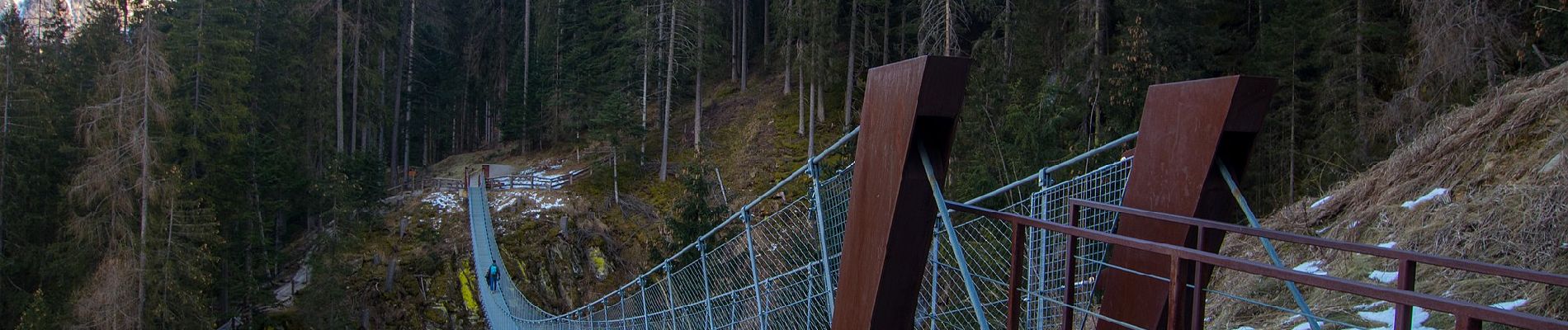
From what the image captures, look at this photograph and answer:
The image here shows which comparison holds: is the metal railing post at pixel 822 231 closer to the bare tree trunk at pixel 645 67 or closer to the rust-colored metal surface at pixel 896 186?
the rust-colored metal surface at pixel 896 186

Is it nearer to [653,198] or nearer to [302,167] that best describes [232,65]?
[302,167]

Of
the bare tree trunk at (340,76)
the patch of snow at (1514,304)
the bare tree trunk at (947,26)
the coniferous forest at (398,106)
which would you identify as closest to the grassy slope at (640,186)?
the coniferous forest at (398,106)

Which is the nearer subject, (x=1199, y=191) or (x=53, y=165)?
(x=1199, y=191)

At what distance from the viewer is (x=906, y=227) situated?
2.03m

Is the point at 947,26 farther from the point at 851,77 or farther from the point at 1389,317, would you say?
the point at 1389,317

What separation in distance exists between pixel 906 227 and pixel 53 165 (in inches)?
750

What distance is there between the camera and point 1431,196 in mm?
4547

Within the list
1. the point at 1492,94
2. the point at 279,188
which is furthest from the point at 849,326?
the point at 279,188

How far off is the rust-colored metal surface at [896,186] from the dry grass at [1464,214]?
1.88m

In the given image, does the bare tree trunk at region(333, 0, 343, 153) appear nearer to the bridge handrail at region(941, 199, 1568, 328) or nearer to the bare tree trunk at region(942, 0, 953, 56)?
the bare tree trunk at region(942, 0, 953, 56)

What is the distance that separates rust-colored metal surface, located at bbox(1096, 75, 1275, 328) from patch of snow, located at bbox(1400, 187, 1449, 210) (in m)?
3.09

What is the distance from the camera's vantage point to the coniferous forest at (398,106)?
1187 cm

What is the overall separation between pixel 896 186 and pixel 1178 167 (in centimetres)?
70

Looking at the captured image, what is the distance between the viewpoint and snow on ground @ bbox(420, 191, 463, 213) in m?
18.5
